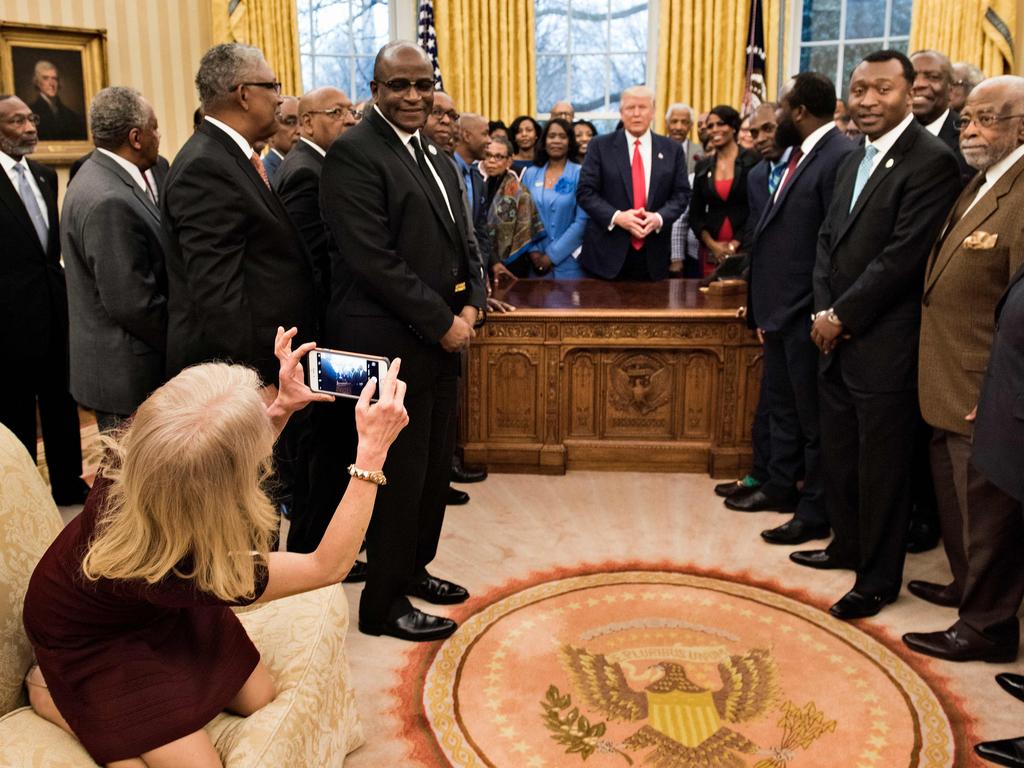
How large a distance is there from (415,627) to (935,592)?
185cm

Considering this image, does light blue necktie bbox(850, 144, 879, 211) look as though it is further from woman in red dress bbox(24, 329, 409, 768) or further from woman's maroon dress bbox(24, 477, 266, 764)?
woman's maroon dress bbox(24, 477, 266, 764)

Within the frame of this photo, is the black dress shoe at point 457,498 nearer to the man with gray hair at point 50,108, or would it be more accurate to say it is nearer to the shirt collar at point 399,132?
the shirt collar at point 399,132

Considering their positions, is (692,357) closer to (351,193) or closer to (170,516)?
(351,193)

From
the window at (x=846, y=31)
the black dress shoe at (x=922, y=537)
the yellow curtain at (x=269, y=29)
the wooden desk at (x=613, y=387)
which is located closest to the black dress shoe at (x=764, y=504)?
the wooden desk at (x=613, y=387)

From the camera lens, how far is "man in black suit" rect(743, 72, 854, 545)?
3.65 m

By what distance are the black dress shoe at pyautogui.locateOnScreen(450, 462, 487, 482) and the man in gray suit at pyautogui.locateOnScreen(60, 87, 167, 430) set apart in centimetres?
177

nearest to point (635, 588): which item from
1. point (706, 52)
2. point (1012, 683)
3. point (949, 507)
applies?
point (949, 507)

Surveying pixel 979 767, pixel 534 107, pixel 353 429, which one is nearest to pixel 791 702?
pixel 979 767

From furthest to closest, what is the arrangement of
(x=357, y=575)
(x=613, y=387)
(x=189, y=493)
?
(x=613, y=387), (x=357, y=575), (x=189, y=493)

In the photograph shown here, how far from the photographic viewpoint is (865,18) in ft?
27.7

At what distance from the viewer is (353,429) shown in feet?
10.5

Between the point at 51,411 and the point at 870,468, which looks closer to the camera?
the point at 870,468

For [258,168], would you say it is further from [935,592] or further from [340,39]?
[340,39]

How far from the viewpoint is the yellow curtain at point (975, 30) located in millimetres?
7430
